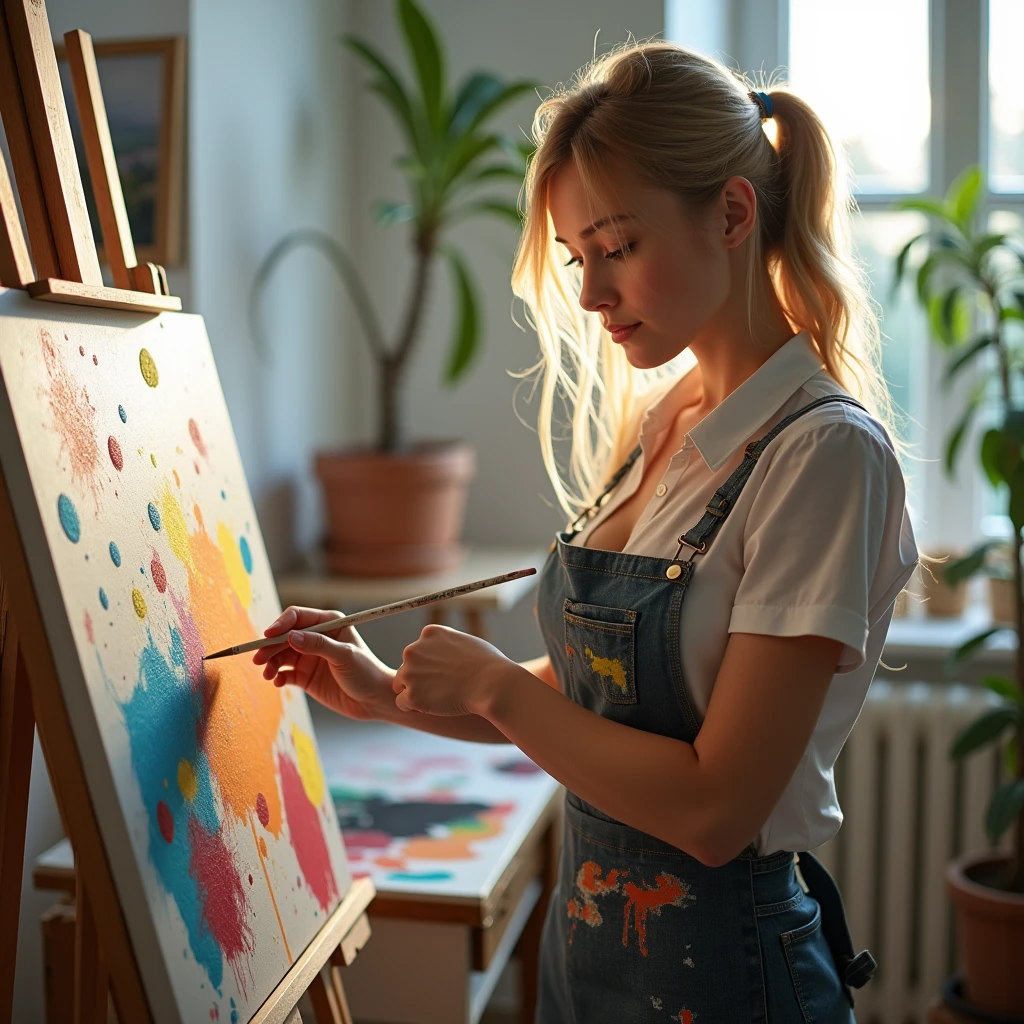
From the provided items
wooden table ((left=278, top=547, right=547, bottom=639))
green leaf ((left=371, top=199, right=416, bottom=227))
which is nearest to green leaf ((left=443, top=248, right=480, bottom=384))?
green leaf ((left=371, top=199, right=416, bottom=227))

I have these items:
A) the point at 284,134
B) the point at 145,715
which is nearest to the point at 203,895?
the point at 145,715

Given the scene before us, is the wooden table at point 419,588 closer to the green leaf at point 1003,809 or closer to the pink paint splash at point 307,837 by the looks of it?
the pink paint splash at point 307,837

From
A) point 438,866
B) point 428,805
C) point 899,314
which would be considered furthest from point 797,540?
point 899,314

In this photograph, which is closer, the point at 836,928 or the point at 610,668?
the point at 610,668

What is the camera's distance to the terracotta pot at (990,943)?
1.97 m

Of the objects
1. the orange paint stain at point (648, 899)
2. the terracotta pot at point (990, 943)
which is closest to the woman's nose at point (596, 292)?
the orange paint stain at point (648, 899)

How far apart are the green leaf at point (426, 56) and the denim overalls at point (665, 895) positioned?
1262 millimetres

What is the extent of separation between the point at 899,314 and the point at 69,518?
7.24 feet

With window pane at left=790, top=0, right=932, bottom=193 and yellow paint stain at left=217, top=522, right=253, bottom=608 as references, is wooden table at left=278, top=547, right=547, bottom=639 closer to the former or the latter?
yellow paint stain at left=217, top=522, right=253, bottom=608

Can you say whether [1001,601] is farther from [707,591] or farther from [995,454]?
[707,591]

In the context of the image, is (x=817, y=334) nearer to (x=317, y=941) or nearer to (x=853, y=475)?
(x=853, y=475)

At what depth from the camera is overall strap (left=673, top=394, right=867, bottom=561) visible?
1.00m

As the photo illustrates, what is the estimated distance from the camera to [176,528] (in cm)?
108

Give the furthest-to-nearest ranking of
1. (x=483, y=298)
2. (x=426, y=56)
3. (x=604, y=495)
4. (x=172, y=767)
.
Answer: (x=483, y=298), (x=426, y=56), (x=604, y=495), (x=172, y=767)
